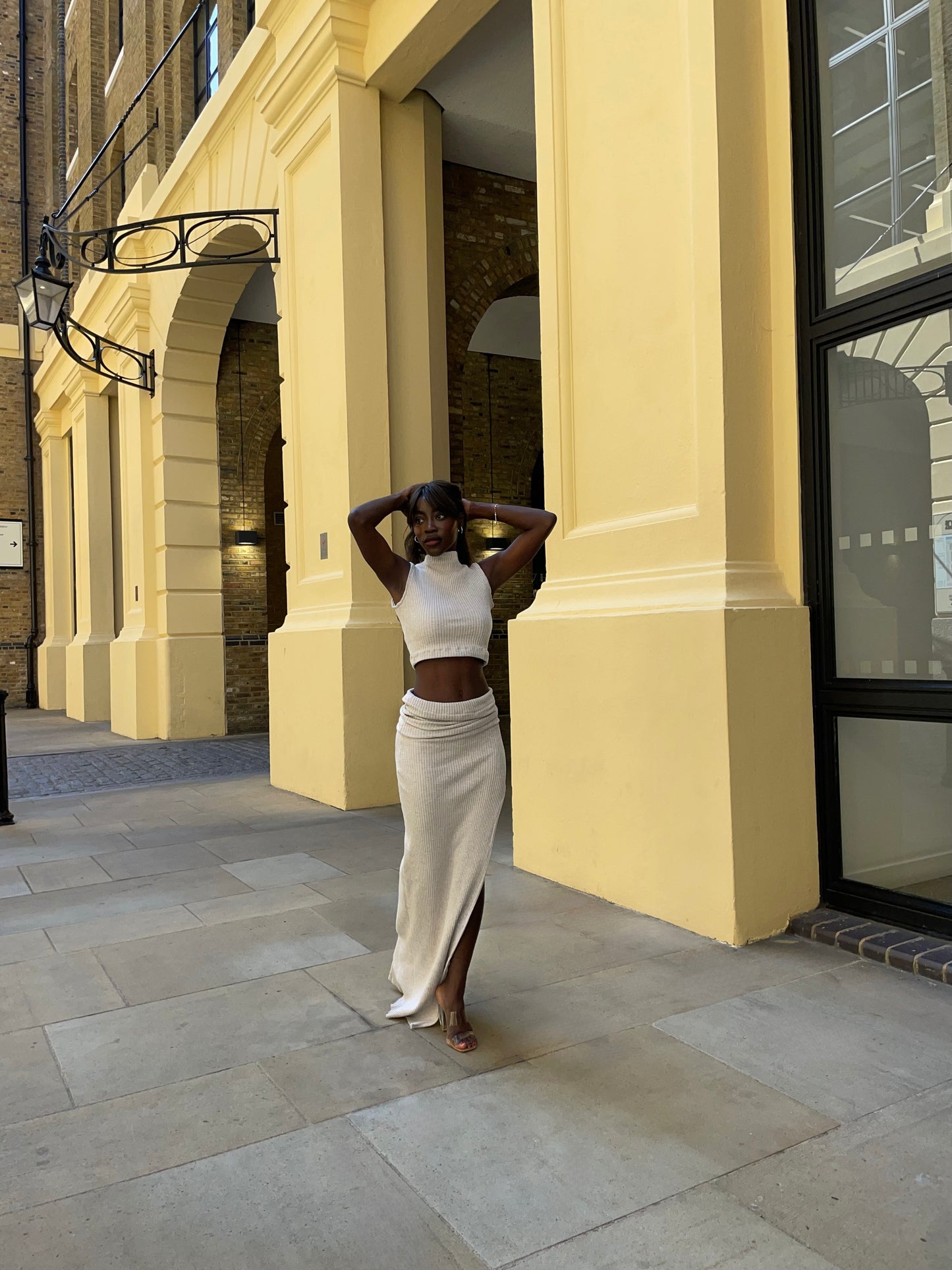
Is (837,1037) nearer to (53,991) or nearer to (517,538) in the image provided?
(517,538)

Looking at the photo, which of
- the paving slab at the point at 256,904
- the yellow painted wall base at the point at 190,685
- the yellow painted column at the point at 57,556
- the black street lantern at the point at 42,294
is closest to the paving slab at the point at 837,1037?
the paving slab at the point at 256,904

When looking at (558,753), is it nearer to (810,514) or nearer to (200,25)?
(810,514)

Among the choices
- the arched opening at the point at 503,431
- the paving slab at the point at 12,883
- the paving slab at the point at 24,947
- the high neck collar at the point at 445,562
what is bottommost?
the paving slab at the point at 24,947

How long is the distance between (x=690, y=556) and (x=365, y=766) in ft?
12.2

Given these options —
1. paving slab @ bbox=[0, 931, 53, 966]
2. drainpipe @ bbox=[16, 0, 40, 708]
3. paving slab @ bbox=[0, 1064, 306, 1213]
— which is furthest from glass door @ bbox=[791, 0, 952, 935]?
drainpipe @ bbox=[16, 0, 40, 708]

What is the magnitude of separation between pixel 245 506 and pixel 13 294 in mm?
10280

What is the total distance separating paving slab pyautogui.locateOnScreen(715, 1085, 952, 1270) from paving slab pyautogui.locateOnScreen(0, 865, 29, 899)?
13.6 feet

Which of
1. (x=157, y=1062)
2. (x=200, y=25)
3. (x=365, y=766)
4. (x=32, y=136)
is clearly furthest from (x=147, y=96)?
(x=157, y=1062)

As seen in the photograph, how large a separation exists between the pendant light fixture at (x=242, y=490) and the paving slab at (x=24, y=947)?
367 inches

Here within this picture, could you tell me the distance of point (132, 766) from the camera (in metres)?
10.2

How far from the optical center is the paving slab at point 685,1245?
1.98 m

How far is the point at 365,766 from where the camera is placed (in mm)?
7301

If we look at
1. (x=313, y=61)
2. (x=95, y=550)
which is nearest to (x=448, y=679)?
(x=313, y=61)

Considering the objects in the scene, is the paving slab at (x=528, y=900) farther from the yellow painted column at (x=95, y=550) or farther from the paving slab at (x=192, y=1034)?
the yellow painted column at (x=95, y=550)
